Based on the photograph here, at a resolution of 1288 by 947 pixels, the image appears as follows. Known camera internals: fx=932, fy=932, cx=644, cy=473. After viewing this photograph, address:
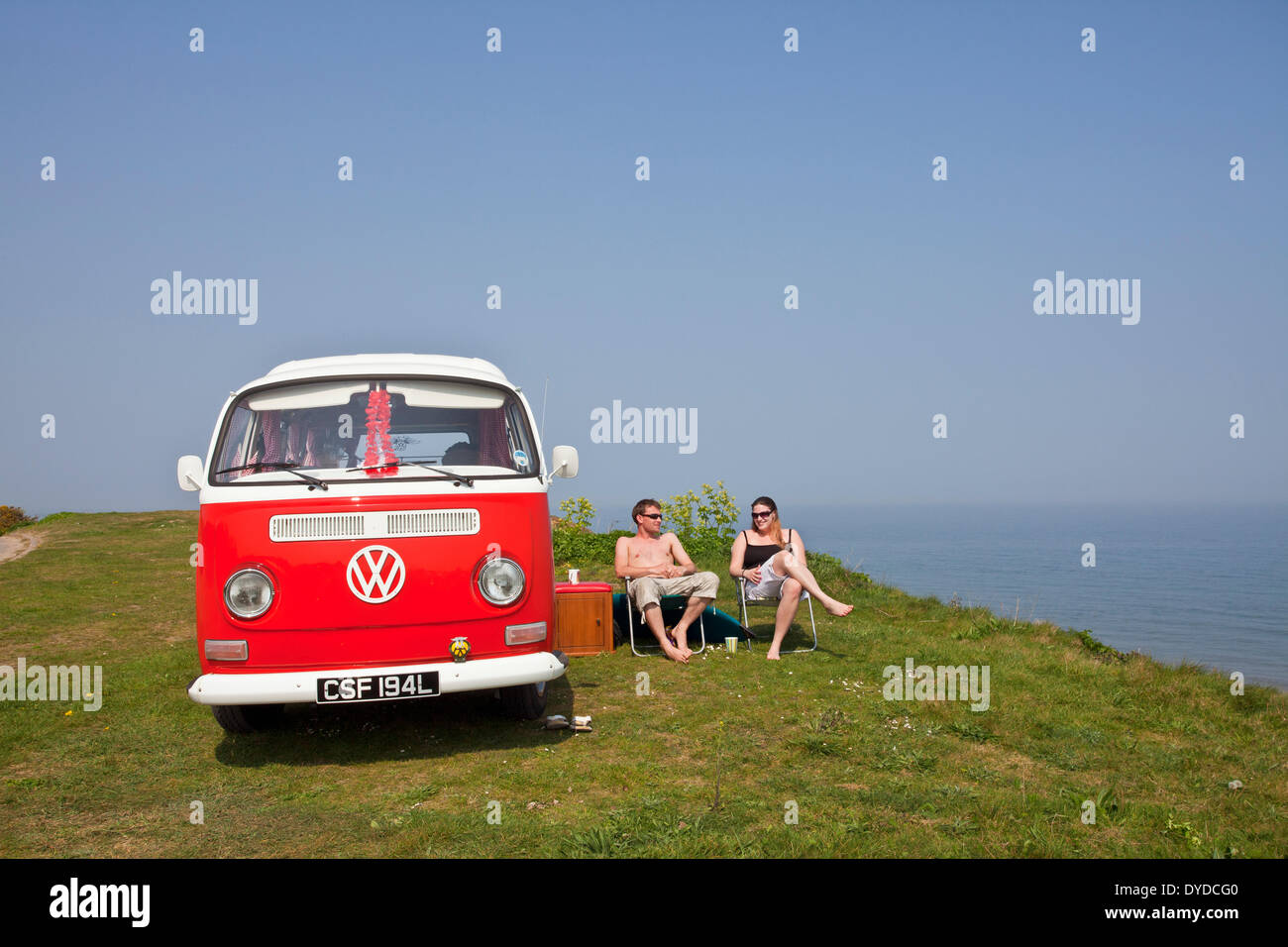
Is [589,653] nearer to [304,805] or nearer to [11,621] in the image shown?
[304,805]

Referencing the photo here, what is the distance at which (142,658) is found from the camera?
348 inches

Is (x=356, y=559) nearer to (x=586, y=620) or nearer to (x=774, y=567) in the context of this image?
(x=586, y=620)

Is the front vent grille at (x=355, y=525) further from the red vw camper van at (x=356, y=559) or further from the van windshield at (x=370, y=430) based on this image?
the van windshield at (x=370, y=430)

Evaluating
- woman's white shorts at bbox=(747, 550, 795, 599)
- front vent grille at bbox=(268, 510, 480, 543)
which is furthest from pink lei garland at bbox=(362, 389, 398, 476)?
→ woman's white shorts at bbox=(747, 550, 795, 599)

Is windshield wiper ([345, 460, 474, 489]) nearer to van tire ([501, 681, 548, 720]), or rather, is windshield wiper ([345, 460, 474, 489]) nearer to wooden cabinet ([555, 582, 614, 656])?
van tire ([501, 681, 548, 720])

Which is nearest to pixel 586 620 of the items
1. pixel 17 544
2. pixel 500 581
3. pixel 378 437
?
pixel 500 581

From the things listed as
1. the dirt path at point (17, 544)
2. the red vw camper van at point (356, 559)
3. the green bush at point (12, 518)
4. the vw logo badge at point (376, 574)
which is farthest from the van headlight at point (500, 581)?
the green bush at point (12, 518)

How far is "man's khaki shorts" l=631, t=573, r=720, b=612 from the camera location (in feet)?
28.3

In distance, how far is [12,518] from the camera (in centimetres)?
3444

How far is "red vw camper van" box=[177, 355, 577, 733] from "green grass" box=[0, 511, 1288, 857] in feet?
1.92

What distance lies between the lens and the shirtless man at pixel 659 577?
28.2 feet

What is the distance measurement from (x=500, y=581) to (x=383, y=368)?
1727 millimetres

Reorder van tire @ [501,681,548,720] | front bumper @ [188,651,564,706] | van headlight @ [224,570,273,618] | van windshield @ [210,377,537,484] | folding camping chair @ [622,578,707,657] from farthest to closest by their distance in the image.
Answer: folding camping chair @ [622,578,707,657]
van tire @ [501,681,548,720]
van windshield @ [210,377,537,484]
van headlight @ [224,570,273,618]
front bumper @ [188,651,564,706]

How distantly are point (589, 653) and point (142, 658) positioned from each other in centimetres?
424
